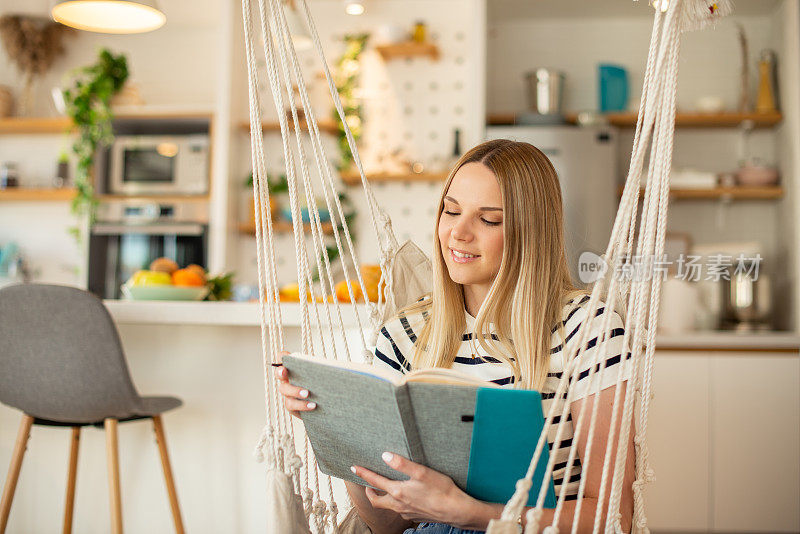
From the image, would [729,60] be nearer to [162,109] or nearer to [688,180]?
[688,180]

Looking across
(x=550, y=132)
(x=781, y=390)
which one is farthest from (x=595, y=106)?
(x=781, y=390)

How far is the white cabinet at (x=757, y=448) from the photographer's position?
9.40 feet

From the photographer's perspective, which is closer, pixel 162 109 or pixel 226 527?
pixel 226 527

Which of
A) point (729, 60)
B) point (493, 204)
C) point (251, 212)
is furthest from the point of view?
point (251, 212)

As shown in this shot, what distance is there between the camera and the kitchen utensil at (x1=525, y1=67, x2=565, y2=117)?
354 cm

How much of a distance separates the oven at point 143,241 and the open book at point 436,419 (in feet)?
9.99

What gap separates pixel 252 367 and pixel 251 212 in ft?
6.20

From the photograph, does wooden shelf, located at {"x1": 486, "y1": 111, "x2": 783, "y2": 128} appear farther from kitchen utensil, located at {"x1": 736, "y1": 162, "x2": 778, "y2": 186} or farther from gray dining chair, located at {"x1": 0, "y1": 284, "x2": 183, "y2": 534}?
gray dining chair, located at {"x1": 0, "y1": 284, "x2": 183, "y2": 534}

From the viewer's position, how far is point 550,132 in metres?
3.42

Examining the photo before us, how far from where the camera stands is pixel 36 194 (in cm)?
415

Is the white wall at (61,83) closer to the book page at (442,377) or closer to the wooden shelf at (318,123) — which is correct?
the wooden shelf at (318,123)

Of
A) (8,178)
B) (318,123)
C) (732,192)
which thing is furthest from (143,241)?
(732,192)

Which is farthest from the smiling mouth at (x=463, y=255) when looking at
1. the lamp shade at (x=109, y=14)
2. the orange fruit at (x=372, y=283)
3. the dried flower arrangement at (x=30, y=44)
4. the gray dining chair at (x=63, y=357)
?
the dried flower arrangement at (x=30, y=44)

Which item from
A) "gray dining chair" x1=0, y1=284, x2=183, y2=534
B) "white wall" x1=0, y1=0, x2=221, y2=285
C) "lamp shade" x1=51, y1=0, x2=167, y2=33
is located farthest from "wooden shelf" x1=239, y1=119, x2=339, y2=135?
"gray dining chair" x1=0, y1=284, x2=183, y2=534
